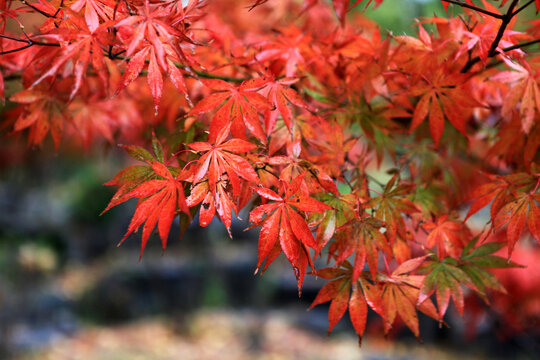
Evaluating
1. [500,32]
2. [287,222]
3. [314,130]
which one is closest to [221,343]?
[314,130]

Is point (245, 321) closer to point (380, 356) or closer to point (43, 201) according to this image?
point (380, 356)

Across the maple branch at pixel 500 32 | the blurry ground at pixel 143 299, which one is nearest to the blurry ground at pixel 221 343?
the blurry ground at pixel 143 299

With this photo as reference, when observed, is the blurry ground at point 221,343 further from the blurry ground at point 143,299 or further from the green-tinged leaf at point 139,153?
the green-tinged leaf at point 139,153

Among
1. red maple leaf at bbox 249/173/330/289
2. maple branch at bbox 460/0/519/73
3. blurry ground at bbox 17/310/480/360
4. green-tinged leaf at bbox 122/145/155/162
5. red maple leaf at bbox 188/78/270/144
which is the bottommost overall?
blurry ground at bbox 17/310/480/360

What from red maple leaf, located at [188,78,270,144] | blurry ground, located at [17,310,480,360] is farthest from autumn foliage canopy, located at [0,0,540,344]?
blurry ground, located at [17,310,480,360]

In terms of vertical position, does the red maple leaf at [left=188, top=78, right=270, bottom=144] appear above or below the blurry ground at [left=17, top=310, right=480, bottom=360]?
above

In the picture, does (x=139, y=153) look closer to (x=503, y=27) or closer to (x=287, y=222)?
(x=287, y=222)

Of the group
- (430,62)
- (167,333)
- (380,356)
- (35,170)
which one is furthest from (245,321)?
(430,62)

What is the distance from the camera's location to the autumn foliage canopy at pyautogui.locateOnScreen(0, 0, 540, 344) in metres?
0.90

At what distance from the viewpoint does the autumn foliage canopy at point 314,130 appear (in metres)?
0.90

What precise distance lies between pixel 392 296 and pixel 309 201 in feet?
1.43

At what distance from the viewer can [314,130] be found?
1.25 metres

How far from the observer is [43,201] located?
26.3 ft

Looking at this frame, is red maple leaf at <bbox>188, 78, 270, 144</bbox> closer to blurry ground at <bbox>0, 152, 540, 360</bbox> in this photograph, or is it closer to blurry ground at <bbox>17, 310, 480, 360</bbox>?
blurry ground at <bbox>0, 152, 540, 360</bbox>
